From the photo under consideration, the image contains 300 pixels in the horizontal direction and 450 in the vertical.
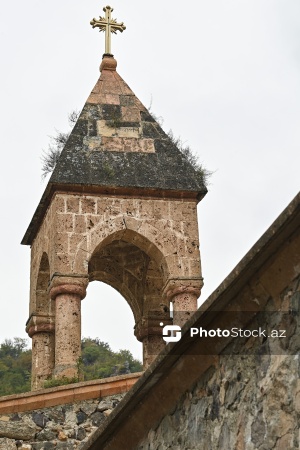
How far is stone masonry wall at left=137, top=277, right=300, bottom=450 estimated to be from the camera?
3.81 meters

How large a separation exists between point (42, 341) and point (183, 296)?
1.66m

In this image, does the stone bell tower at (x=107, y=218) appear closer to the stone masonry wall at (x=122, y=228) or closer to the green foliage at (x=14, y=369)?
the stone masonry wall at (x=122, y=228)

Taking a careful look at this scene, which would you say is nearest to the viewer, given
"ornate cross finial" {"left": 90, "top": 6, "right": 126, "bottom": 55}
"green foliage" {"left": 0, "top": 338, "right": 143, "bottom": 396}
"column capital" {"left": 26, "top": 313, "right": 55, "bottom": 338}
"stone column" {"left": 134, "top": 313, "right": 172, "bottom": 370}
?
"column capital" {"left": 26, "top": 313, "right": 55, "bottom": 338}

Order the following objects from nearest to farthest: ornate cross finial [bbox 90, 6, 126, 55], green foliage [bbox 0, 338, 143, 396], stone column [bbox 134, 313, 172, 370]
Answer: stone column [bbox 134, 313, 172, 370] < ornate cross finial [bbox 90, 6, 126, 55] < green foliage [bbox 0, 338, 143, 396]

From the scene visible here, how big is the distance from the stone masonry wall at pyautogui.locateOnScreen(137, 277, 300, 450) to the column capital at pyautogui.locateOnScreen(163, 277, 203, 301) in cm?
453

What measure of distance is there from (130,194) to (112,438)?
13.9 ft

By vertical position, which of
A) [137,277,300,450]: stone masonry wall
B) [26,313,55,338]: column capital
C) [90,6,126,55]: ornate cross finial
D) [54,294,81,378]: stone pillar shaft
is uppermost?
[90,6,126,55]: ornate cross finial

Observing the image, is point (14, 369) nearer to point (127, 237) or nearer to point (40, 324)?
point (40, 324)

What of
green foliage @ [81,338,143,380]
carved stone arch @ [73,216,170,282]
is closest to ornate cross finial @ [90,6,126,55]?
carved stone arch @ [73,216,170,282]

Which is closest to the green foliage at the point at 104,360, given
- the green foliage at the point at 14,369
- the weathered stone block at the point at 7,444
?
the green foliage at the point at 14,369

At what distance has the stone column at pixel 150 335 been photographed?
34.4ft

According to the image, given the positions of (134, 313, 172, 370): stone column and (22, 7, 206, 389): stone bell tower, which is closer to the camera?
(22, 7, 206, 389): stone bell tower

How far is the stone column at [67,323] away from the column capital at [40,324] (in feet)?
2.83

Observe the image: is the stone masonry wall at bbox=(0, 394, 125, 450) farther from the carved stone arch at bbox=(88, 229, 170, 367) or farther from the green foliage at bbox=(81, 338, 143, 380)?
the green foliage at bbox=(81, 338, 143, 380)
